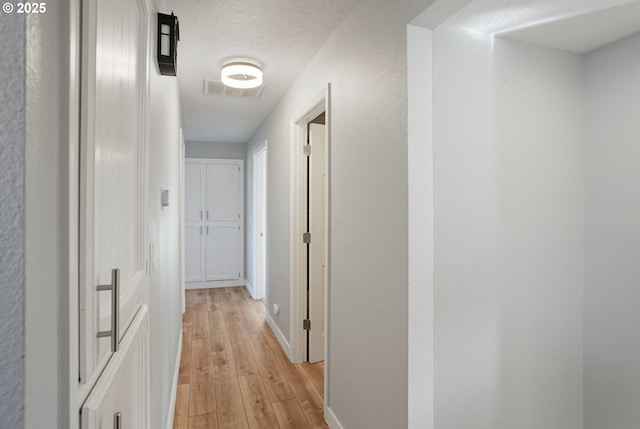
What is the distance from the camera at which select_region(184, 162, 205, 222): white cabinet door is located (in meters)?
5.48

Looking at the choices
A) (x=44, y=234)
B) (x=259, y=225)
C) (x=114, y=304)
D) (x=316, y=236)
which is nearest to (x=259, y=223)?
(x=259, y=225)

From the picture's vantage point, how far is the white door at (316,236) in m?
3.02

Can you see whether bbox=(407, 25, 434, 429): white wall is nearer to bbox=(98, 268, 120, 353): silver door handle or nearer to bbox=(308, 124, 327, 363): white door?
bbox=(98, 268, 120, 353): silver door handle

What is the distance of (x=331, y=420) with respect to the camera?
2.11 m

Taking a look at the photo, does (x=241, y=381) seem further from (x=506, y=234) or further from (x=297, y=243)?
(x=506, y=234)

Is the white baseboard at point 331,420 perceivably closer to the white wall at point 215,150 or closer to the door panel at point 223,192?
the door panel at point 223,192

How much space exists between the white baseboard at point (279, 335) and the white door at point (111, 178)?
224cm

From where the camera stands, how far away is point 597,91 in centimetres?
188

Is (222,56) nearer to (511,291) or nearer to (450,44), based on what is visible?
(450,44)

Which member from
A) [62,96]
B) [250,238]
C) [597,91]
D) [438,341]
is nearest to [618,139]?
[597,91]

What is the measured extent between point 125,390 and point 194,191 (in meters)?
4.97

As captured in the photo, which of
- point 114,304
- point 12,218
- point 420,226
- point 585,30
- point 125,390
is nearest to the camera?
point 12,218

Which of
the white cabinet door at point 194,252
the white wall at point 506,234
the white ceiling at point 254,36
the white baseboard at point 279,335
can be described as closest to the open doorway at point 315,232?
the white baseboard at point 279,335

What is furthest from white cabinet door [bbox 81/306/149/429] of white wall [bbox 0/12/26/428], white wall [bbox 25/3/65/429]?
white wall [bbox 0/12/26/428]
